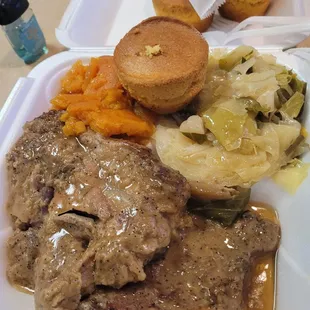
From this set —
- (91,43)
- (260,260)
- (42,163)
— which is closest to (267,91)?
(260,260)

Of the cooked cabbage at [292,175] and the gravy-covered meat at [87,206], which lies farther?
the cooked cabbage at [292,175]

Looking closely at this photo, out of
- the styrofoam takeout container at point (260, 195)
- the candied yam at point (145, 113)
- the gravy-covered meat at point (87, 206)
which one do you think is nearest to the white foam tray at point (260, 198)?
the styrofoam takeout container at point (260, 195)

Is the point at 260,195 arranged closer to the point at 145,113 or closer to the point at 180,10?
the point at 145,113

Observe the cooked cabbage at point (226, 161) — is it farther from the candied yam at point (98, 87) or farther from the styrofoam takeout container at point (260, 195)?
the candied yam at point (98, 87)

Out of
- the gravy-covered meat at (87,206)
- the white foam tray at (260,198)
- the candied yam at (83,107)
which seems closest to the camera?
the gravy-covered meat at (87,206)

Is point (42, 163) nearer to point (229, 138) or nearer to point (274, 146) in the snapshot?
point (229, 138)

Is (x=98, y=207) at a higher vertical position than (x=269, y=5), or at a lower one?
higher

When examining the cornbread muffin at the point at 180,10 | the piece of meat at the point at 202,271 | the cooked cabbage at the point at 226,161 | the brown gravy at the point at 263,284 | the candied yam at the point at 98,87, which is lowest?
the brown gravy at the point at 263,284
